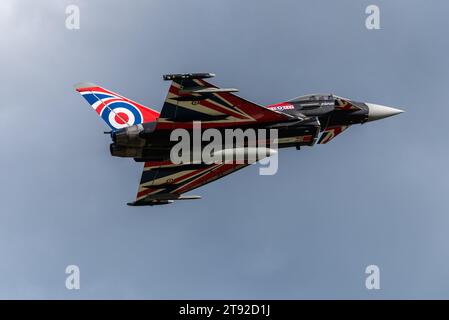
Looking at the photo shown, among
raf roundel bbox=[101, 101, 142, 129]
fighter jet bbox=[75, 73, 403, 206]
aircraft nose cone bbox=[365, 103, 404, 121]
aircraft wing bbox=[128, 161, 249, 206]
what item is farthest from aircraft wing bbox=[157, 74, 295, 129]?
aircraft nose cone bbox=[365, 103, 404, 121]

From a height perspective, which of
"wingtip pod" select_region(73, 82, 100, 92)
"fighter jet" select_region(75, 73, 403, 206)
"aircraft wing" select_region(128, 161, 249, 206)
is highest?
"wingtip pod" select_region(73, 82, 100, 92)

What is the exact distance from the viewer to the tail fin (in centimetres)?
4847

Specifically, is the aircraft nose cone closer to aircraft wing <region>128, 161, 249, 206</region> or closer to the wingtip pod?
aircraft wing <region>128, 161, 249, 206</region>

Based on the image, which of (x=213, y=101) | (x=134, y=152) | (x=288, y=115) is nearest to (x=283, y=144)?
(x=288, y=115)

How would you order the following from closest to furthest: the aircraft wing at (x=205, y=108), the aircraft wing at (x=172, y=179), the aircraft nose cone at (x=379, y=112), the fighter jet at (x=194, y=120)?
the aircraft wing at (x=205, y=108), the fighter jet at (x=194, y=120), the aircraft nose cone at (x=379, y=112), the aircraft wing at (x=172, y=179)

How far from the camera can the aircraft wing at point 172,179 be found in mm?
49938

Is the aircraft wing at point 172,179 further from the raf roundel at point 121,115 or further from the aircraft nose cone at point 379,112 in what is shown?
the aircraft nose cone at point 379,112

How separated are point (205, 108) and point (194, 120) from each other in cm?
81

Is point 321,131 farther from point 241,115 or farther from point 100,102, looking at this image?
point 100,102

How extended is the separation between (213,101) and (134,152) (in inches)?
185

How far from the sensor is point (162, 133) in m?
45.3

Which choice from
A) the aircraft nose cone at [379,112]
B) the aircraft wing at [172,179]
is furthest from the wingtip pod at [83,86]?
the aircraft nose cone at [379,112]

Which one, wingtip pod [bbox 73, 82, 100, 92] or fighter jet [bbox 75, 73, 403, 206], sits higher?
wingtip pod [bbox 73, 82, 100, 92]

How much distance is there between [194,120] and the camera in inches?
1800
